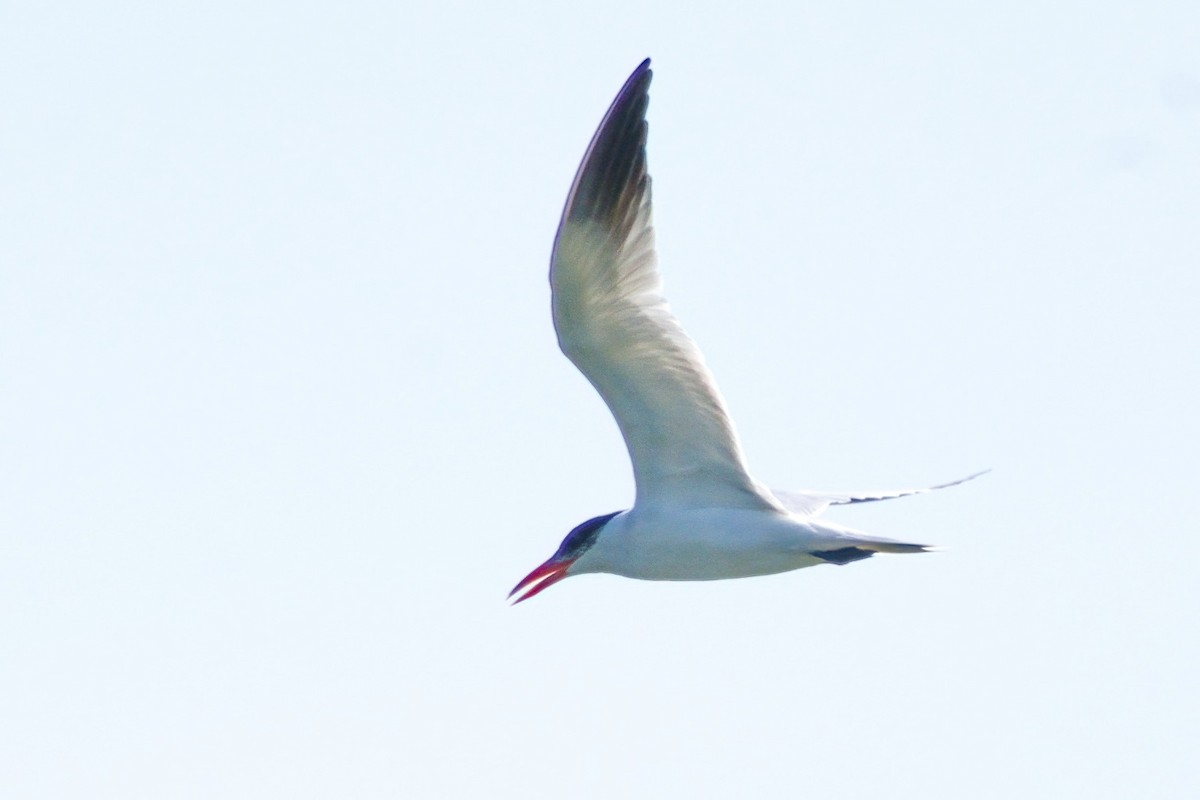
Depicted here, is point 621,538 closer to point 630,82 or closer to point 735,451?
point 735,451

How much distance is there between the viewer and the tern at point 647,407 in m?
10.4

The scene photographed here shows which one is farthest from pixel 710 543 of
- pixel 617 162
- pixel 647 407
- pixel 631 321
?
A: pixel 617 162

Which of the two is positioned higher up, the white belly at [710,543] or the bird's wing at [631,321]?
the bird's wing at [631,321]

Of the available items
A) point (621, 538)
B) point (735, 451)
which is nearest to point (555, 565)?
point (621, 538)

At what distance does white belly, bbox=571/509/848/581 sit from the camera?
426 inches

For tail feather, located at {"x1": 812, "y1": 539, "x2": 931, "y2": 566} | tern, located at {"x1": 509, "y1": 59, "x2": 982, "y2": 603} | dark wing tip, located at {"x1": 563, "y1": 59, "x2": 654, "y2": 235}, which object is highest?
dark wing tip, located at {"x1": 563, "y1": 59, "x2": 654, "y2": 235}

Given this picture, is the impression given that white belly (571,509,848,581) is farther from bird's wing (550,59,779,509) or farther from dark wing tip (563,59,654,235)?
dark wing tip (563,59,654,235)

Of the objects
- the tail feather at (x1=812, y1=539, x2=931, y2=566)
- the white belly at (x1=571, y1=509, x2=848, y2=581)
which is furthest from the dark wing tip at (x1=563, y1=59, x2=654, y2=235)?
the tail feather at (x1=812, y1=539, x2=931, y2=566)

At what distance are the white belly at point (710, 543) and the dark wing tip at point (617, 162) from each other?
1.80 metres

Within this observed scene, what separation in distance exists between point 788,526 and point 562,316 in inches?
68.8

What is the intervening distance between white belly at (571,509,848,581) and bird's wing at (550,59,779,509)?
19cm

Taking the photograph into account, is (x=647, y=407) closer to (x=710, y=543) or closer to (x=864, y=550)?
(x=710, y=543)

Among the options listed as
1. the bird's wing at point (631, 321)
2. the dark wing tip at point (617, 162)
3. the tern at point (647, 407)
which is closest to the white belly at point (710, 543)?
the tern at point (647, 407)

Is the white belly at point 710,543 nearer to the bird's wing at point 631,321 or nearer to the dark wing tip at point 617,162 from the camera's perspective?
the bird's wing at point 631,321
